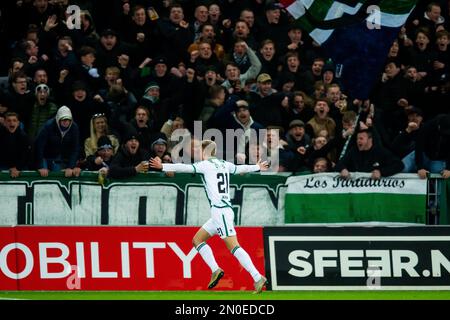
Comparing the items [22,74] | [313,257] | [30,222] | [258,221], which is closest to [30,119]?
[22,74]

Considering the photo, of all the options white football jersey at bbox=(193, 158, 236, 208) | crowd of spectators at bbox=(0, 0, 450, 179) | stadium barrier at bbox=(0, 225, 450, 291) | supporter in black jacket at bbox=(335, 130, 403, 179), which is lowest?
stadium barrier at bbox=(0, 225, 450, 291)

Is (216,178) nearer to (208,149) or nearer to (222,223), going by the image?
(208,149)

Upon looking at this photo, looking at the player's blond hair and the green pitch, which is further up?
the player's blond hair

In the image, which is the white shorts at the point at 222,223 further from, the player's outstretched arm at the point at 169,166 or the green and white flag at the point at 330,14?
the green and white flag at the point at 330,14

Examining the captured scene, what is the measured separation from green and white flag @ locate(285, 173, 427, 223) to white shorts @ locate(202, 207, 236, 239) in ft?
6.44

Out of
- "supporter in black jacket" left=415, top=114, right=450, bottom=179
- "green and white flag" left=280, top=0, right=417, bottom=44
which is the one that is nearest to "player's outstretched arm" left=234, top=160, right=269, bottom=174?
"green and white flag" left=280, top=0, right=417, bottom=44

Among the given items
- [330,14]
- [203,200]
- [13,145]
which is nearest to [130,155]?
[203,200]

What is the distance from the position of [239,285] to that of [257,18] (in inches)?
243

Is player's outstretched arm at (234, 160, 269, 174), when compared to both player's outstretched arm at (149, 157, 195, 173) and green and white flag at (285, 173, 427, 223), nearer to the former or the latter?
player's outstretched arm at (149, 157, 195, 173)

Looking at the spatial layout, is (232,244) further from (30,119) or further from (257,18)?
(257,18)

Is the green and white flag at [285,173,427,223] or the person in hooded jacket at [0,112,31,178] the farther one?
the person in hooded jacket at [0,112,31,178]

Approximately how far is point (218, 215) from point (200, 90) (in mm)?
3831

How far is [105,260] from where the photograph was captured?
16.4 metres

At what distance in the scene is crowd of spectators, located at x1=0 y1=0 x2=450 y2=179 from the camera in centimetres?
1773
